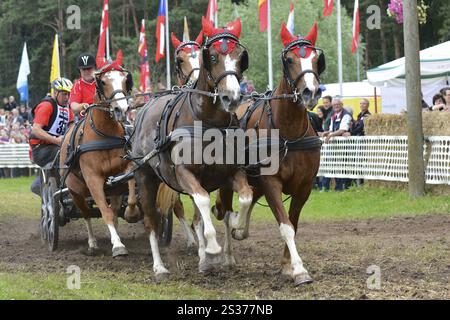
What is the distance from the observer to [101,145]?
31.8 feet

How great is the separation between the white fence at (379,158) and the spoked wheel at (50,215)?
6474 millimetres

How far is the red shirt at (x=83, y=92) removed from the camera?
422 inches

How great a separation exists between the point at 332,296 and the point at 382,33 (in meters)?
40.9

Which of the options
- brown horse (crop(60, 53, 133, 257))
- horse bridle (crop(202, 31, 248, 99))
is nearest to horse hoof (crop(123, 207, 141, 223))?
brown horse (crop(60, 53, 133, 257))

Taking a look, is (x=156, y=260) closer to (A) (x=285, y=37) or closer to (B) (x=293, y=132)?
(B) (x=293, y=132)

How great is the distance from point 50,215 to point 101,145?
1563 mm

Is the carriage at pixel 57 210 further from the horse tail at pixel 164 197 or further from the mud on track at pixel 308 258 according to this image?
the horse tail at pixel 164 197

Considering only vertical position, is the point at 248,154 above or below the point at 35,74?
below

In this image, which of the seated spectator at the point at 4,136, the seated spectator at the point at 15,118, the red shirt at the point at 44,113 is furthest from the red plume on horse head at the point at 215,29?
the seated spectator at the point at 15,118

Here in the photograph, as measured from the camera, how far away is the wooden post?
13992mm

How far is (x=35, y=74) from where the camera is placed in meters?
55.4

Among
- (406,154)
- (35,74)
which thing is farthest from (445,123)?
(35,74)

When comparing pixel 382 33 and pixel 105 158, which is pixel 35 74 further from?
pixel 105 158

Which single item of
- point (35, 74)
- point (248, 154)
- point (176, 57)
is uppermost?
point (35, 74)
